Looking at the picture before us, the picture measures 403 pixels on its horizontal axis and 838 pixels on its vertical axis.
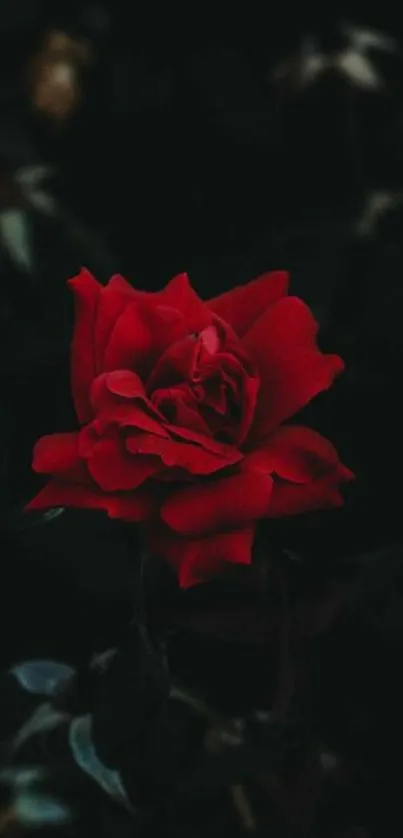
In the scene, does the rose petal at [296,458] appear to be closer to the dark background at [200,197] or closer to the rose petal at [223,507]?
the rose petal at [223,507]

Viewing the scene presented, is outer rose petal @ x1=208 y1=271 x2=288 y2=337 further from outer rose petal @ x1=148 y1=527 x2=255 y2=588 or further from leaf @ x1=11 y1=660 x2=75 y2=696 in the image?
leaf @ x1=11 y1=660 x2=75 y2=696

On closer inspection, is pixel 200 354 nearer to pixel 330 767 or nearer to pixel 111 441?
pixel 111 441

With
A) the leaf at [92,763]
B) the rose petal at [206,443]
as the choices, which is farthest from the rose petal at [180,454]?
the leaf at [92,763]

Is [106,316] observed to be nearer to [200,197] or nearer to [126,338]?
[126,338]

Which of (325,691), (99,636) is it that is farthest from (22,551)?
(325,691)

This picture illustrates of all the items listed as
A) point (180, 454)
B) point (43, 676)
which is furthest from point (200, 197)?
point (180, 454)

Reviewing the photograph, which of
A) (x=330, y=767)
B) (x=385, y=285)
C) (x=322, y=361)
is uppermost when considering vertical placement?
(x=322, y=361)
